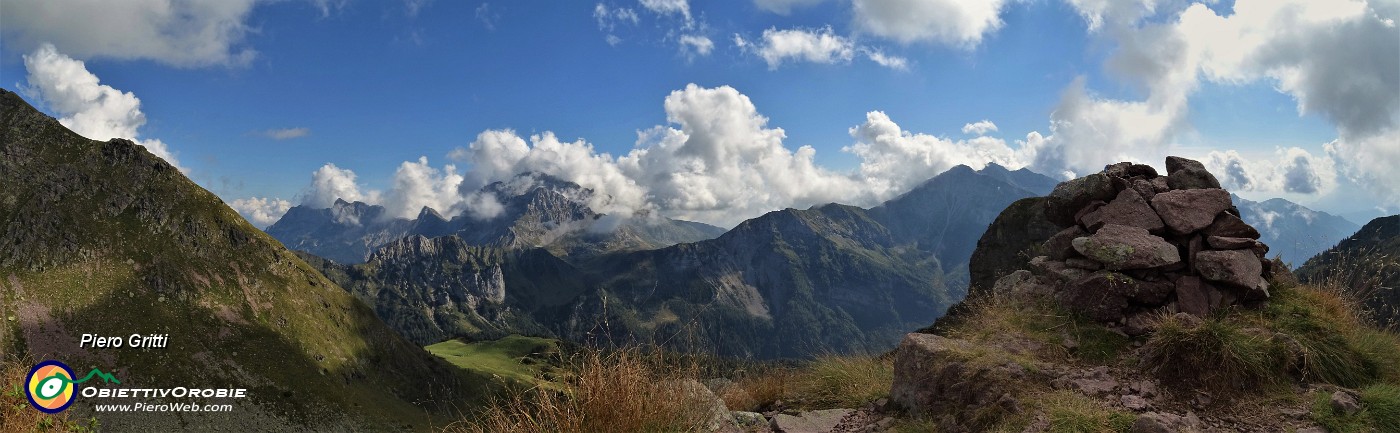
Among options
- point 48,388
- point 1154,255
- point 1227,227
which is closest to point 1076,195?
point 1227,227

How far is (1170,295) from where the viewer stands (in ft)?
39.5

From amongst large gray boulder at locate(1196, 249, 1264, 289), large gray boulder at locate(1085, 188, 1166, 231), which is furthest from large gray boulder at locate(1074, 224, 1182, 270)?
large gray boulder at locate(1085, 188, 1166, 231)

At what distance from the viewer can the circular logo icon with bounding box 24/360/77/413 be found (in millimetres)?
8758

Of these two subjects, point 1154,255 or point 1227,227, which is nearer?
point 1154,255

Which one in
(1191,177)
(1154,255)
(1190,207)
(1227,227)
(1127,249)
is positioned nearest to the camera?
(1154,255)

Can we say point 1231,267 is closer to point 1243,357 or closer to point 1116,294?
point 1116,294

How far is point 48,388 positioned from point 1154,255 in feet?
65.7

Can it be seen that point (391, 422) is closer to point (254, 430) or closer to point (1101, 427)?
point (254, 430)

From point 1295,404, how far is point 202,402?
220906 millimetres

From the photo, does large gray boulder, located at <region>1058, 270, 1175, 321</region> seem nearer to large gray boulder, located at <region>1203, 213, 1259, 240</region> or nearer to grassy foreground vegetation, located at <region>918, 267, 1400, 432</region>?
grassy foreground vegetation, located at <region>918, 267, 1400, 432</region>

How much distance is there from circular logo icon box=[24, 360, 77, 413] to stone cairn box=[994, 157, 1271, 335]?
18344 mm

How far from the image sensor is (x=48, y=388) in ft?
29.6

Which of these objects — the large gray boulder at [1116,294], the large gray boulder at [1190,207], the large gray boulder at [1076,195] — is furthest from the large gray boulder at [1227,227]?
the large gray boulder at [1076,195]

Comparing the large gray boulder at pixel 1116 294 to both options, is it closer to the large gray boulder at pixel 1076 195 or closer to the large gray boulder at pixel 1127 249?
the large gray boulder at pixel 1127 249
